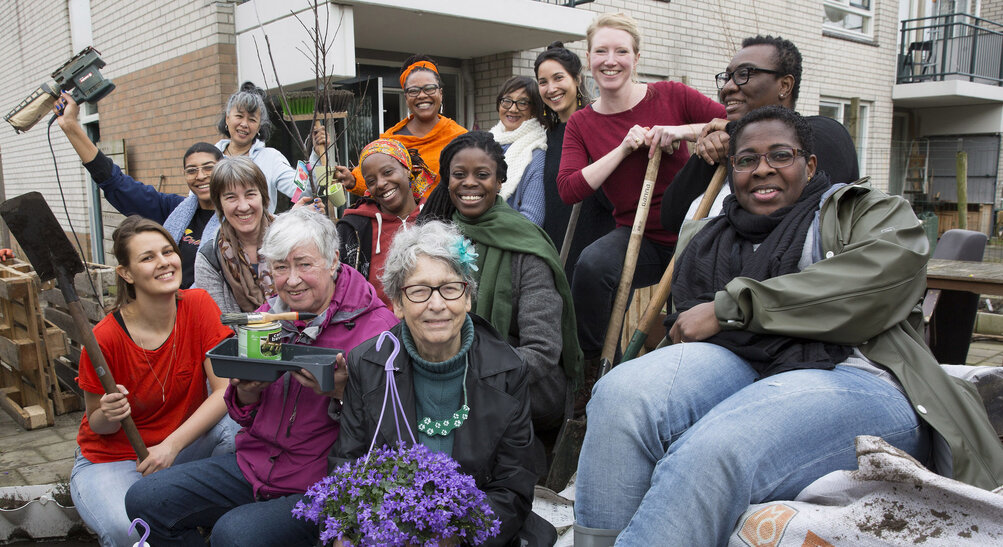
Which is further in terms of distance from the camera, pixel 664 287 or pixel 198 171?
pixel 198 171

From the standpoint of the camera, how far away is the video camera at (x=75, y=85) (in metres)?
→ 3.28

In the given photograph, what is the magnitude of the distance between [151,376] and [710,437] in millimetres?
2111

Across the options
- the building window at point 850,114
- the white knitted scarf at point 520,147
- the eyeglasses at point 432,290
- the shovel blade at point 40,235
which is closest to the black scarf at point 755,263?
the eyeglasses at point 432,290

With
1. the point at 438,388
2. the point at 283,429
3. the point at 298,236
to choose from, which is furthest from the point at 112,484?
the point at 438,388

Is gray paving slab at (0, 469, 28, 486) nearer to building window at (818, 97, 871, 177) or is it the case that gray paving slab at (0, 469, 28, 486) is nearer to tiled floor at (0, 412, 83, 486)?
tiled floor at (0, 412, 83, 486)

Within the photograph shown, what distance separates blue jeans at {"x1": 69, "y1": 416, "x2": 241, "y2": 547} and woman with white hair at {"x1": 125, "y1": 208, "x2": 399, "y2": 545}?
0.11 metres

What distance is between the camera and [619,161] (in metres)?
3.21

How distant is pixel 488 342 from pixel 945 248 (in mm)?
4718

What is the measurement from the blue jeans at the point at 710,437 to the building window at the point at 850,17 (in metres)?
12.0

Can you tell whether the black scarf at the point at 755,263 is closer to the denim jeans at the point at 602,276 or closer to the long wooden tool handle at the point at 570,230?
the denim jeans at the point at 602,276

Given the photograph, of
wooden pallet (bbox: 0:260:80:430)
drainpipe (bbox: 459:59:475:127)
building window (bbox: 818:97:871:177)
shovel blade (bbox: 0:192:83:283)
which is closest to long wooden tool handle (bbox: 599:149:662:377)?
shovel blade (bbox: 0:192:83:283)

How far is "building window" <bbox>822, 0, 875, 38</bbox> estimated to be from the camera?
479 inches

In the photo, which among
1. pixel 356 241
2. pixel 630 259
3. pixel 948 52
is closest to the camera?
pixel 630 259

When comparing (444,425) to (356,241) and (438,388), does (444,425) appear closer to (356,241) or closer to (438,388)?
(438,388)
